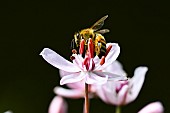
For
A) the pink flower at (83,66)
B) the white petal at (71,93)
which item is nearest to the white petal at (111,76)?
the pink flower at (83,66)

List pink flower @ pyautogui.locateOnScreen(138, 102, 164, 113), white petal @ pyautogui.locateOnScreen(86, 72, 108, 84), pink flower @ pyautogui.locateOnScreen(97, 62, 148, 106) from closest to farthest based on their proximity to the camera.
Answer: white petal @ pyautogui.locateOnScreen(86, 72, 108, 84)
pink flower @ pyautogui.locateOnScreen(138, 102, 164, 113)
pink flower @ pyautogui.locateOnScreen(97, 62, 148, 106)

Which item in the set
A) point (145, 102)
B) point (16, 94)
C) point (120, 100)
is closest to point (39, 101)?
point (16, 94)

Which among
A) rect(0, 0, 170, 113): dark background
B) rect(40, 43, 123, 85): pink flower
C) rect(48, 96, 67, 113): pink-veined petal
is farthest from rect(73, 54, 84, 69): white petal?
rect(0, 0, 170, 113): dark background

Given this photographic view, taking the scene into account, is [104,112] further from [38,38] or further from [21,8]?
[21,8]

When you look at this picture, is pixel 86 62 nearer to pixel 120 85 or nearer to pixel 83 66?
pixel 83 66

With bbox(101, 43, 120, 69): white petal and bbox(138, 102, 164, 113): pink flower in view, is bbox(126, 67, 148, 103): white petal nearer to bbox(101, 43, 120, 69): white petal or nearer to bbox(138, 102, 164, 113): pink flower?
bbox(138, 102, 164, 113): pink flower

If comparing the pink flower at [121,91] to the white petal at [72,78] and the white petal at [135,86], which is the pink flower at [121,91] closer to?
the white petal at [135,86]
